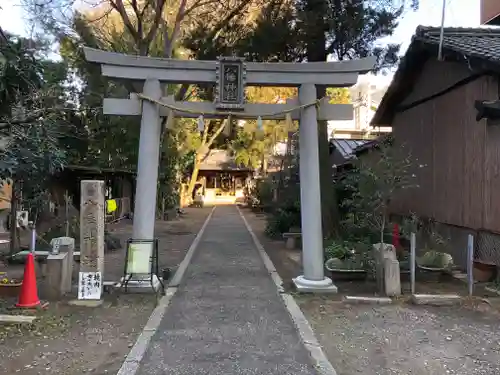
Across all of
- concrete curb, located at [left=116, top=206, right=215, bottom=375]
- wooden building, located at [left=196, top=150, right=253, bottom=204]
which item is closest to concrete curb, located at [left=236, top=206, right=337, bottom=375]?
concrete curb, located at [left=116, top=206, right=215, bottom=375]

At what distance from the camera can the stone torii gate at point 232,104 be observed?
902 cm

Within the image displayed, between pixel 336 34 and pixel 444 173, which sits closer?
pixel 444 173

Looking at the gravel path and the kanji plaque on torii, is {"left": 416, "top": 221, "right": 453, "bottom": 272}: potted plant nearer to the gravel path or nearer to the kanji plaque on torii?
the gravel path

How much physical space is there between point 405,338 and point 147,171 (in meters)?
5.41

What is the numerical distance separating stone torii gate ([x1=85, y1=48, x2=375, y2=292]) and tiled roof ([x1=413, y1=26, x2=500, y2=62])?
2381 millimetres

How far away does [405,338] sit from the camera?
623 cm

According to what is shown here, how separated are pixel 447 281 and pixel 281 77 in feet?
17.2

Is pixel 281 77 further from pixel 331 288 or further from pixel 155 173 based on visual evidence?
pixel 331 288

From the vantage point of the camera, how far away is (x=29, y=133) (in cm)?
766

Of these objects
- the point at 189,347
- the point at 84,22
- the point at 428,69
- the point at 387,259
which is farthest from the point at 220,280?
the point at 84,22

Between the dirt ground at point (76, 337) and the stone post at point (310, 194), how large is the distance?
9.77 feet

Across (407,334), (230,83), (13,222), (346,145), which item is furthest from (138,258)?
(346,145)

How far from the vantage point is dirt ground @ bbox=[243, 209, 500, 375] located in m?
5.32

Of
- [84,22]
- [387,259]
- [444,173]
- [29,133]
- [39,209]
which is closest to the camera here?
[29,133]
